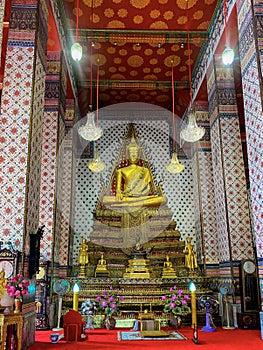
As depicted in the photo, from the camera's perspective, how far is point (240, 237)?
6906mm

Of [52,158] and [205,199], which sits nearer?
[52,158]

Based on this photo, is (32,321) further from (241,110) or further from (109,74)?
(241,110)

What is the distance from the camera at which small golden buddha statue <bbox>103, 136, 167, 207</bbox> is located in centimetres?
939

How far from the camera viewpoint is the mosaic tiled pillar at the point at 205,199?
8.55 metres

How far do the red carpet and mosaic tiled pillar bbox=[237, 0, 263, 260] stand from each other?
108 centimetres

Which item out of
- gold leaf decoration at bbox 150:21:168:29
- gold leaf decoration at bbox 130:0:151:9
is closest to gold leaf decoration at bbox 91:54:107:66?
gold leaf decoration at bbox 150:21:168:29

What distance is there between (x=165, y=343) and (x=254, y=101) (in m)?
3.36

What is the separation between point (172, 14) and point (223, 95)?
182 centimetres

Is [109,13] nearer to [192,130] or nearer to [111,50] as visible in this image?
[111,50]

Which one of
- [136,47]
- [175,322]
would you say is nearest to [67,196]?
[136,47]

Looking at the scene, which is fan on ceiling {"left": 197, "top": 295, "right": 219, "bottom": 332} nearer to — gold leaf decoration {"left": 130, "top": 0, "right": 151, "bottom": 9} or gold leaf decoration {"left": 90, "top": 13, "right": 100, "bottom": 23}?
gold leaf decoration {"left": 130, "top": 0, "right": 151, "bottom": 9}

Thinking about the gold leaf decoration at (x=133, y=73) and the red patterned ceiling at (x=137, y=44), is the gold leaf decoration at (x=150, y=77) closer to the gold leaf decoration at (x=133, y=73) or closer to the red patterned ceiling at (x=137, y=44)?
the red patterned ceiling at (x=137, y=44)

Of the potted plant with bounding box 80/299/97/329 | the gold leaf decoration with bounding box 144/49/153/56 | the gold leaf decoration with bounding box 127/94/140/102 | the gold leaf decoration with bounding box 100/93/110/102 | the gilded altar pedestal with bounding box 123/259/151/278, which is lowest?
the potted plant with bounding box 80/299/97/329

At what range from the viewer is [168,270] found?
25.1 feet
